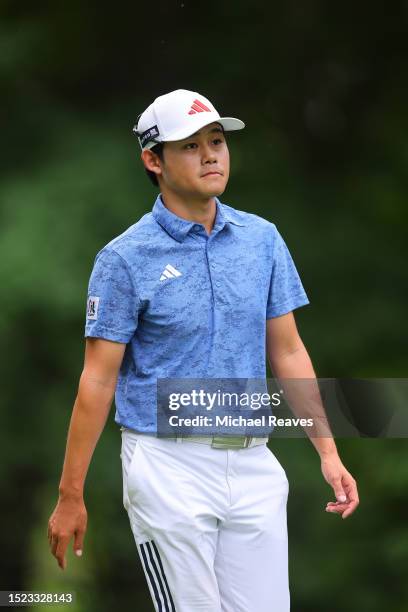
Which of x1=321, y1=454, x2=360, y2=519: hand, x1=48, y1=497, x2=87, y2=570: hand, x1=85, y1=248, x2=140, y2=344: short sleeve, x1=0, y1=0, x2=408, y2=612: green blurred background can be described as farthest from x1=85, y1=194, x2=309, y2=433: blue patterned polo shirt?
x1=0, y1=0, x2=408, y2=612: green blurred background

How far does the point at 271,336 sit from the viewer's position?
12.2ft

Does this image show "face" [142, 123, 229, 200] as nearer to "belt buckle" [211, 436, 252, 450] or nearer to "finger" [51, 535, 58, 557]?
→ "belt buckle" [211, 436, 252, 450]

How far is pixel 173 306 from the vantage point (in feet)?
11.3

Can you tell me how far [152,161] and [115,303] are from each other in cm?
41

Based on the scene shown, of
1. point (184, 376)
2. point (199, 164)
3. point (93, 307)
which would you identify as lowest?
point (184, 376)

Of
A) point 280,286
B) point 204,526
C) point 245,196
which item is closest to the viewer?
point 204,526

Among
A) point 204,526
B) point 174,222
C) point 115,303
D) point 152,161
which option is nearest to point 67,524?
point 204,526

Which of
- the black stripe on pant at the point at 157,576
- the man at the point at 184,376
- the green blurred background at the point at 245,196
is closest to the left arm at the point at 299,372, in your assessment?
the man at the point at 184,376

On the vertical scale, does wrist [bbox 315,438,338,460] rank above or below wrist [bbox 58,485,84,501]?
above

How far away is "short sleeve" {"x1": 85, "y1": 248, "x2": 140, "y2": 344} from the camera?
3.45 metres

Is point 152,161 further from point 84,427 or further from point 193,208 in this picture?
point 84,427

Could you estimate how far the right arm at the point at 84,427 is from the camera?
11.4 feet

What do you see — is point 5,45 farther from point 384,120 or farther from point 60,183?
point 384,120

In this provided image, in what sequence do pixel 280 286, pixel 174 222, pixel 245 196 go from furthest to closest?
pixel 245 196 → pixel 280 286 → pixel 174 222
